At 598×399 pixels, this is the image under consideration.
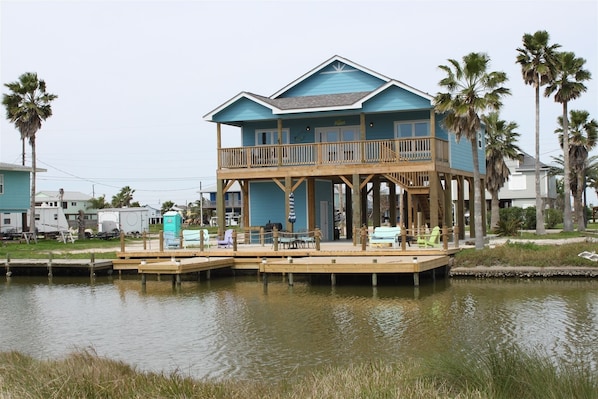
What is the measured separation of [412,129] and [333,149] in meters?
3.79

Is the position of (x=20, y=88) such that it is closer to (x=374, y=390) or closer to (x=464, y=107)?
(x=464, y=107)

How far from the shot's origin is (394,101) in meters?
30.3

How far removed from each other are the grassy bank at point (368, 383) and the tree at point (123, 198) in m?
103

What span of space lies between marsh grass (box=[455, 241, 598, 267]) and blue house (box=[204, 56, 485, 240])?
3626 mm

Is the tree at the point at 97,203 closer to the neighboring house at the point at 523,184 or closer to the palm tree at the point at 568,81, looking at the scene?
the neighboring house at the point at 523,184

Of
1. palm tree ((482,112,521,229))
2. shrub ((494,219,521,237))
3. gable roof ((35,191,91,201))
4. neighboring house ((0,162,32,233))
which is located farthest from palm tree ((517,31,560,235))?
gable roof ((35,191,91,201))

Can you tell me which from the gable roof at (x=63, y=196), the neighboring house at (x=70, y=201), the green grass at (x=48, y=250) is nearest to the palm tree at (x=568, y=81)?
the green grass at (x=48, y=250)

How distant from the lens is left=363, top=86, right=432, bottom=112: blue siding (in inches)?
1177

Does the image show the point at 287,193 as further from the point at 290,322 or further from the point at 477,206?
the point at 290,322

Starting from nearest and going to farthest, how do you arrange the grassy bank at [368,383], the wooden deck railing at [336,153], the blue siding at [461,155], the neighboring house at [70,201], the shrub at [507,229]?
the grassy bank at [368,383] < the wooden deck railing at [336,153] < the blue siding at [461,155] < the shrub at [507,229] < the neighboring house at [70,201]

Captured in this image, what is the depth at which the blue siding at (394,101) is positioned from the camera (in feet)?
98.1

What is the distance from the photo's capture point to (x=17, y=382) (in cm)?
912

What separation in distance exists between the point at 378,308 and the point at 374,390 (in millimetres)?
11188

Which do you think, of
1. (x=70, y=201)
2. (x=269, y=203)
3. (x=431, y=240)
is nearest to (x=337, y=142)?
(x=269, y=203)
